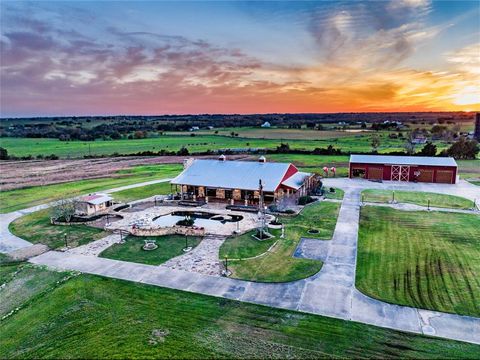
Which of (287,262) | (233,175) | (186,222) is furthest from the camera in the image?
(233,175)

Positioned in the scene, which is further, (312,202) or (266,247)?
(312,202)

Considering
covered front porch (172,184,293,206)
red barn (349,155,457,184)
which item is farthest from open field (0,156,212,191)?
red barn (349,155,457,184)

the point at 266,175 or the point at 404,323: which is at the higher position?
the point at 266,175

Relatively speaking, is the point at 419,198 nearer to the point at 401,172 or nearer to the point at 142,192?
the point at 401,172

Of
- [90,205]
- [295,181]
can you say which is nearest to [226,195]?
[295,181]

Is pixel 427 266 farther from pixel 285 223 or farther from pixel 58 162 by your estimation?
pixel 58 162

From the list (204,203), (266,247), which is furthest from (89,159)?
(266,247)

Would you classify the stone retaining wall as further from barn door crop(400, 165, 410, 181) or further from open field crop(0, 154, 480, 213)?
barn door crop(400, 165, 410, 181)
